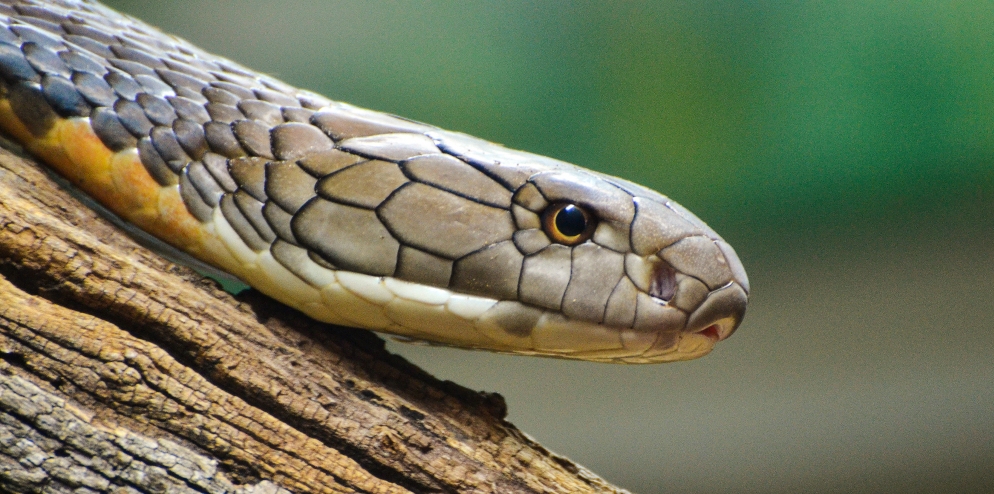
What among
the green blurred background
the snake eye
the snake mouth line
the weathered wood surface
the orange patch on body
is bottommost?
the weathered wood surface

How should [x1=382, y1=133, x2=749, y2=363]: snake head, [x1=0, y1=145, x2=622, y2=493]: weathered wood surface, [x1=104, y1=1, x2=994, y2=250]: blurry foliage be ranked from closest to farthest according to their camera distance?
1. [x1=0, y1=145, x2=622, y2=493]: weathered wood surface
2. [x1=382, y1=133, x2=749, y2=363]: snake head
3. [x1=104, y1=1, x2=994, y2=250]: blurry foliage

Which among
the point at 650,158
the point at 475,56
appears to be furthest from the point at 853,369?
the point at 475,56

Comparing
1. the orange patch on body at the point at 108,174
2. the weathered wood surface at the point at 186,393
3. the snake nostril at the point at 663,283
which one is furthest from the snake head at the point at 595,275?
the orange patch on body at the point at 108,174

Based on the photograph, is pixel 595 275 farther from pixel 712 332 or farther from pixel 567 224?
pixel 712 332

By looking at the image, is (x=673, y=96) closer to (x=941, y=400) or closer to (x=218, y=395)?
(x=941, y=400)

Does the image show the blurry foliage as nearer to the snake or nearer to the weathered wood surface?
the snake

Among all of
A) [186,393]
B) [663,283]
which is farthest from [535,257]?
[186,393]

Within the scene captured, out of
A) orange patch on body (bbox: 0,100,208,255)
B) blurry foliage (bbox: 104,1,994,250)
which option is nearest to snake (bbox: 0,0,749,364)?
orange patch on body (bbox: 0,100,208,255)

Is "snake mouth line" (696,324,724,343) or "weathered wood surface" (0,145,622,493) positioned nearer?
"weathered wood surface" (0,145,622,493)
